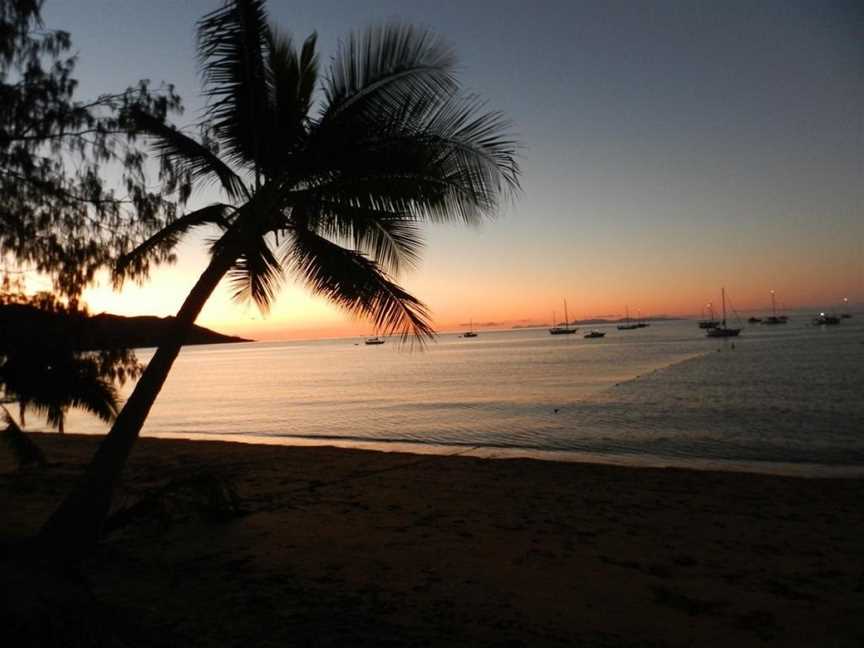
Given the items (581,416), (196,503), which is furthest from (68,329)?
(581,416)

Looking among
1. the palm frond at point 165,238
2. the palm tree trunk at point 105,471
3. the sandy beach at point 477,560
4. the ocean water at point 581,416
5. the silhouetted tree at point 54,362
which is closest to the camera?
the sandy beach at point 477,560

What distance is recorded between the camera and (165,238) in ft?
21.1

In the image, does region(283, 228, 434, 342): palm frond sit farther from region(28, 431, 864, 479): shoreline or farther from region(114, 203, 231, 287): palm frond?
region(28, 431, 864, 479): shoreline

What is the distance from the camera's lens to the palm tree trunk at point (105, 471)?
5480 millimetres

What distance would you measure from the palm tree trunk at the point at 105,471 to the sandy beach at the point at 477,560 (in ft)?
1.33

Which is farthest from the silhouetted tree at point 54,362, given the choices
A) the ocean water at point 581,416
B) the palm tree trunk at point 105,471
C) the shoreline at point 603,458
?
the ocean water at point 581,416

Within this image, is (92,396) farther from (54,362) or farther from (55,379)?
(54,362)

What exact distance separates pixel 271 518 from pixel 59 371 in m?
3.28

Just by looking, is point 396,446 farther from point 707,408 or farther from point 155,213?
point 707,408

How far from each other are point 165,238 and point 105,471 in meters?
2.44

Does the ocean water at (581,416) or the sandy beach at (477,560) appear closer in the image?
the sandy beach at (477,560)

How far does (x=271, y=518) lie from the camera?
8328 millimetres

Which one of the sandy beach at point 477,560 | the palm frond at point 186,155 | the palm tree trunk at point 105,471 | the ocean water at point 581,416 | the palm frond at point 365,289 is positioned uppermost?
the palm frond at point 186,155

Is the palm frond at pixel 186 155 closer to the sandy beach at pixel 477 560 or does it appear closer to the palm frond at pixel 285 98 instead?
the palm frond at pixel 285 98
